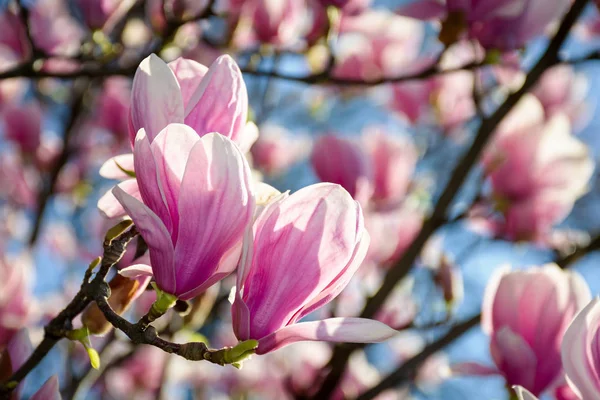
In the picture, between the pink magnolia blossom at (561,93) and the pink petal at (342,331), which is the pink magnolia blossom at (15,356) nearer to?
the pink petal at (342,331)

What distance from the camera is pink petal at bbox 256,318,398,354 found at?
1.61 ft

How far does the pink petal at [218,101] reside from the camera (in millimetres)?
575

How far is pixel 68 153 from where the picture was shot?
5.95 feet

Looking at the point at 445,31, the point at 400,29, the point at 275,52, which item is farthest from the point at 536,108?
the point at 400,29

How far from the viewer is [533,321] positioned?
756 millimetres

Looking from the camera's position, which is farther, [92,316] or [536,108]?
[536,108]

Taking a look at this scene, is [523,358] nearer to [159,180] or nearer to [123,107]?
[159,180]

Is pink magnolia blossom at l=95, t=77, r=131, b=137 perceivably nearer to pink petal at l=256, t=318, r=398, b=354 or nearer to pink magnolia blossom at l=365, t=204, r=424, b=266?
pink magnolia blossom at l=365, t=204, r=424, b=266

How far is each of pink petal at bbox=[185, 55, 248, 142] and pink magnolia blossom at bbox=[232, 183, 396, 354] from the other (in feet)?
0.37

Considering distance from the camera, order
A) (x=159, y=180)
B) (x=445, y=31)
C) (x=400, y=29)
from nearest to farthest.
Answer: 1. (x=159, y=180)
2. (x=445, y=31)
3. (x=400, y=29)

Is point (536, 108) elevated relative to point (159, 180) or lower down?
lower down

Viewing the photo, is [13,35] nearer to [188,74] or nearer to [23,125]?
[23,125]

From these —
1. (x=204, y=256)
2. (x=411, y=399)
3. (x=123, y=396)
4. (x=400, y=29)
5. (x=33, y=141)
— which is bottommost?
(x=123, y=396)

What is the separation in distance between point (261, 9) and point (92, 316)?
0.93 metres
